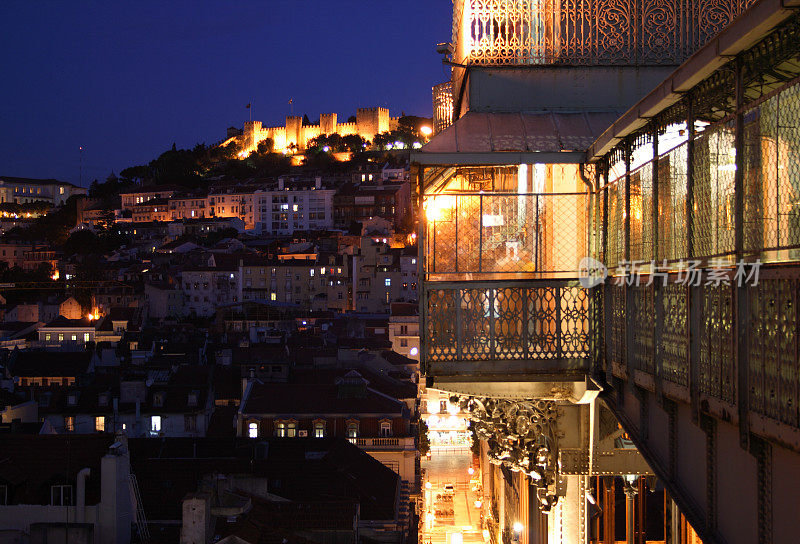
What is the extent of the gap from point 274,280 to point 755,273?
255ft

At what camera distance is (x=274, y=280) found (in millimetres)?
80500

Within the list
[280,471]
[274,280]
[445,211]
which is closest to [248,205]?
[274,280]

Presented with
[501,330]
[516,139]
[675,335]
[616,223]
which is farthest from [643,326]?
[516,139]

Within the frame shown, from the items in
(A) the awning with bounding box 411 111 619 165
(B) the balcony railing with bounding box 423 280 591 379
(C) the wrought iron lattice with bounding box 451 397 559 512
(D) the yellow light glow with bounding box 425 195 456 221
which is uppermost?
(A) the awning with bounding box 411 111 619 165

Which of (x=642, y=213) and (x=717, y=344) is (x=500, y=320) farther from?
(x=717, y=344)

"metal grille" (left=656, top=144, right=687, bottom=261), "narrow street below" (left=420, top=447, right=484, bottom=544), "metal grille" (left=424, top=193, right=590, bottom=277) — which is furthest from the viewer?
"narrow street below" (left=420, top=447, right=484, bottom=544)

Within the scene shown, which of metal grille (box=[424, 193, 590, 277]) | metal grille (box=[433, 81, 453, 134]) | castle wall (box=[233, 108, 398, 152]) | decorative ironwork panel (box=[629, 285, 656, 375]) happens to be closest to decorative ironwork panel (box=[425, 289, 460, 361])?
metal grille (box=[424, 193, 590, 277])

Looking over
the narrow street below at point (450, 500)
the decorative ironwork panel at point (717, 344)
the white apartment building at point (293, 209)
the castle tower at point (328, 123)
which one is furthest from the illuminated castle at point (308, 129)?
the decorative ironwork panel at point (717, 344)

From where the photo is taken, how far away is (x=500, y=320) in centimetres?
729

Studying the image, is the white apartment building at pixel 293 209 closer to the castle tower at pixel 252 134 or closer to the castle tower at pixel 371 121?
the castle tower at pixel 371 121

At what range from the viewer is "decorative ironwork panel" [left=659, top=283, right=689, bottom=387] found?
470cm

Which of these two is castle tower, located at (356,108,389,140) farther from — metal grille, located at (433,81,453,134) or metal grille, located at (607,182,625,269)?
metal grille, located at (607,182,625,269)

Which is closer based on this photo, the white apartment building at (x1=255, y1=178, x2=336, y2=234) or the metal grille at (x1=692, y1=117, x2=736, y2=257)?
the metal grille at (x1=692, y1=117, x2=736, y2=257)

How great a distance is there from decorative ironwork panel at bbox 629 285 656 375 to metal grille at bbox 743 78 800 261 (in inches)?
52.0
